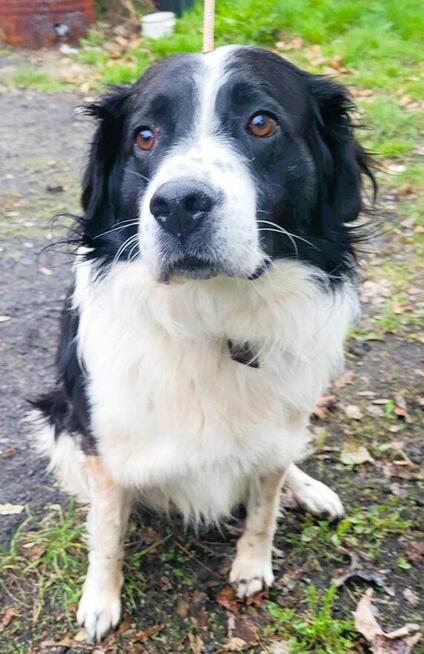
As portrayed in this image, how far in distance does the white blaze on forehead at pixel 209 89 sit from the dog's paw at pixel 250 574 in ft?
4.67

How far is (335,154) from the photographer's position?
2312mm

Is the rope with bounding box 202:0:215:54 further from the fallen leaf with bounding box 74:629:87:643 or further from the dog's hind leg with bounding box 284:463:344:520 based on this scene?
the fallen leaf with bounding box 74:629:87:643

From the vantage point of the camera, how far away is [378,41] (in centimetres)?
679

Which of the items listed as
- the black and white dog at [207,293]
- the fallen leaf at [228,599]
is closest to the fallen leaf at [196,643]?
the fallen leaf at [228,599]

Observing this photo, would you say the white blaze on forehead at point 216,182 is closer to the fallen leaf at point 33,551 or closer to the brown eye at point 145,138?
the brown eye at point 145,138

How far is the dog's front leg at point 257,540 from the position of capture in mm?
A: 2578

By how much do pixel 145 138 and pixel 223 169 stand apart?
369 mm

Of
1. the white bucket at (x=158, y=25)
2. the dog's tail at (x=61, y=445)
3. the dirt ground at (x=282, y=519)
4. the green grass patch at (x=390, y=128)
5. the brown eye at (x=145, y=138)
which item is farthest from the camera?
the white bucket at (x=158, y=25)

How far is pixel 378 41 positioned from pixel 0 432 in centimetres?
511

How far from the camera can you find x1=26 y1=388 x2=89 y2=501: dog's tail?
8.86 feet

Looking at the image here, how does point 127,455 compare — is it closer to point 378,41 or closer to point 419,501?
point 419,501

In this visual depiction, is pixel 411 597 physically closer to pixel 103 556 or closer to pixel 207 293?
pixel 103 556

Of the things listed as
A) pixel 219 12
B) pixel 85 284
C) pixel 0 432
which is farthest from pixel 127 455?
pixel 219 12

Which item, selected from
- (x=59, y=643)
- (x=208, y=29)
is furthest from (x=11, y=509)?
(x=208, y=29)
